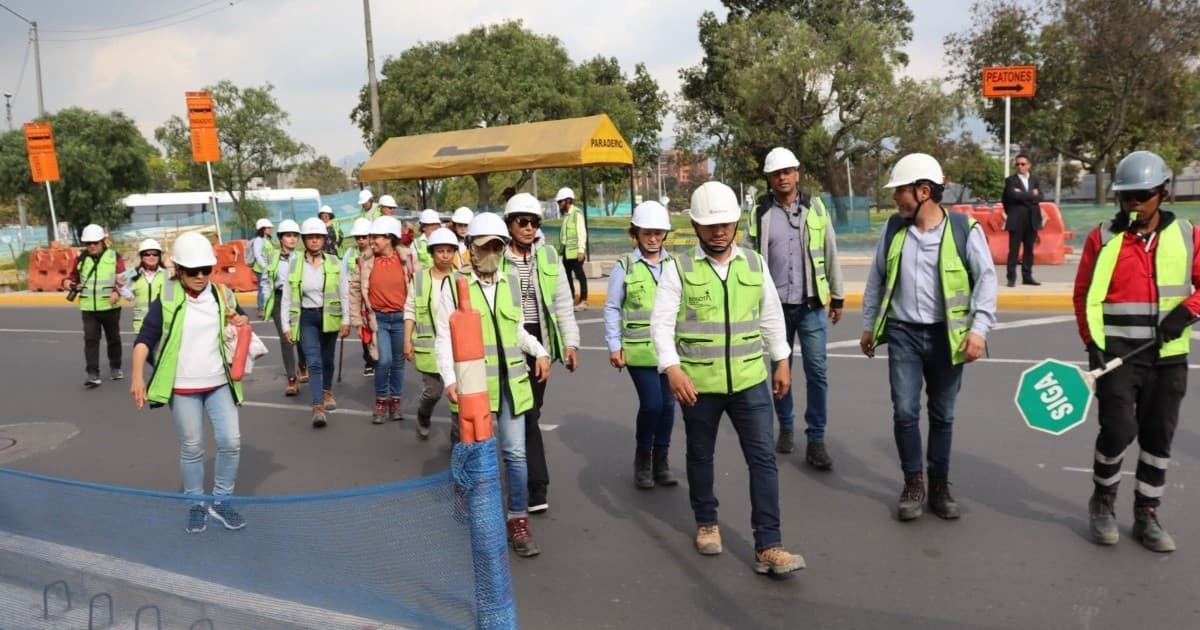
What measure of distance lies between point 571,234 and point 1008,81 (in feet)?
23.1

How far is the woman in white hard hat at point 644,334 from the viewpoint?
18.7 feet

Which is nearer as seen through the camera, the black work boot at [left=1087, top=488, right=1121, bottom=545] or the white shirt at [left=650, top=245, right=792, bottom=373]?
the white shirt at [left=650, top=245, right=792, bottom=373]

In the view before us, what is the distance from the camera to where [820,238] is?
19.8 feet

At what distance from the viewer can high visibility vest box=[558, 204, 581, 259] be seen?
1324cm

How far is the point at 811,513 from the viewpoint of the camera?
5273mm

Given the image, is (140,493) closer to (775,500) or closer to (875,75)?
(775,500)

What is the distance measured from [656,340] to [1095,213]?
16769 mm

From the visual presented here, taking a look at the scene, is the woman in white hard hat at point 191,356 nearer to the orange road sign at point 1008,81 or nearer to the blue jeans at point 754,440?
the blue jeans at point 754,440

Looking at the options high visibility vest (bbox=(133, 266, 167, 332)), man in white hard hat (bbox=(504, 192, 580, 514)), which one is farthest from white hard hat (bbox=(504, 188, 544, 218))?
high visibility vest (bbox=(133, 266, 167, 332))

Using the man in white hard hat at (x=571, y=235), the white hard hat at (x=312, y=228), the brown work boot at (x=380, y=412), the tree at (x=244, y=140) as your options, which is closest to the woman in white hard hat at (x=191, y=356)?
the brown work boot at (x=380, y=412)

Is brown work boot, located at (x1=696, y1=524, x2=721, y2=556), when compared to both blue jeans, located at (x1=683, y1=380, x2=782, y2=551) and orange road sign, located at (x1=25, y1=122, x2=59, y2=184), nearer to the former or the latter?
blue jeans, located at (x1=683, y1=380, x2=782, y2=551)

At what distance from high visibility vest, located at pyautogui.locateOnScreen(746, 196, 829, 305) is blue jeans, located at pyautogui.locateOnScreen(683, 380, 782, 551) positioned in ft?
5.39

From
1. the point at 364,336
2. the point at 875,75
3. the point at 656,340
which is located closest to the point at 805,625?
the point at 656,340

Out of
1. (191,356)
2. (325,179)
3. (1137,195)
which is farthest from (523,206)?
(325,179)
